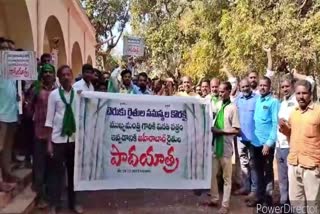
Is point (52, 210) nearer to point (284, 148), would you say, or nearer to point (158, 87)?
point (284, 148)

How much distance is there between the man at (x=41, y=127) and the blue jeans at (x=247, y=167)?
2674 mm

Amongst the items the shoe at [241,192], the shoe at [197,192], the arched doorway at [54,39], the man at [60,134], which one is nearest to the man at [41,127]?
the man at [60,134]

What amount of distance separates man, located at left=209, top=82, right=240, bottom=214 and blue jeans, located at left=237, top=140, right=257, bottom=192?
50 centimetres

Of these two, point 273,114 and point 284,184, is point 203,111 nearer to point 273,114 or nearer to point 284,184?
point 273,114

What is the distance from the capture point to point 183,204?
6.87m

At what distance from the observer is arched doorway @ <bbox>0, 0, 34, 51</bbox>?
1079 centimetres

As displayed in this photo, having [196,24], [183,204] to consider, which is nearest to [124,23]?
[196,24]

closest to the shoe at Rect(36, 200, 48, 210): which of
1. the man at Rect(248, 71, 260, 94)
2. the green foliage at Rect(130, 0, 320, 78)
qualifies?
the man at Rect(248, 71, 260, 94)

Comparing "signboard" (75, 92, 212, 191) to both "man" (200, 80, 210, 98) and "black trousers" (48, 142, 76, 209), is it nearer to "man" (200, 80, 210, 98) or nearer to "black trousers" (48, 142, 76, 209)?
"black trousers" (48, 142, 76, 209)

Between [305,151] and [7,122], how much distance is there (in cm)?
333

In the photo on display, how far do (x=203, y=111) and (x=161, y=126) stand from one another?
57 cm

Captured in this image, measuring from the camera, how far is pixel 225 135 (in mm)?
6480

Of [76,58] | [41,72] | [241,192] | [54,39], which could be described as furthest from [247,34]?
[76,58]

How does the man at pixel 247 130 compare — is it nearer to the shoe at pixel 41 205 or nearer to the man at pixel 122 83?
the man at pixel 122 83
